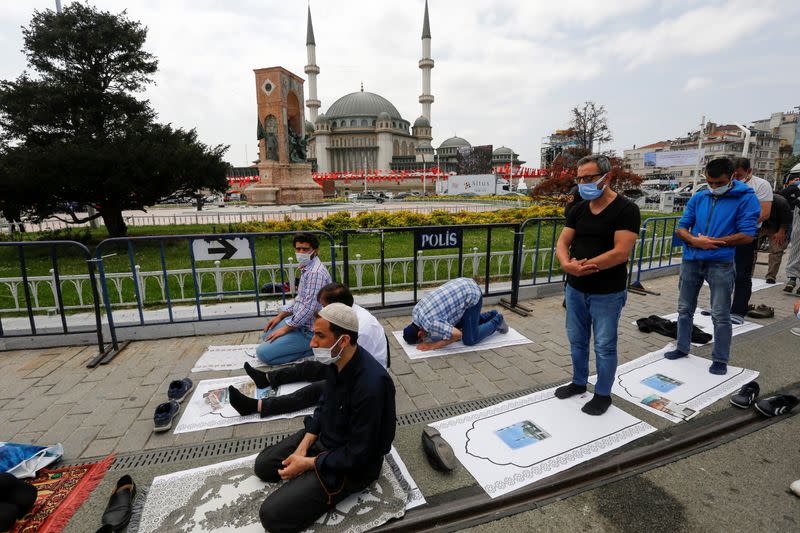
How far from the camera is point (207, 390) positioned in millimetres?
3961

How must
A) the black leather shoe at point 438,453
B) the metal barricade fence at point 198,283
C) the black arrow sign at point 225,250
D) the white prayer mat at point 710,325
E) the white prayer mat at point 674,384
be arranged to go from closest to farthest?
the black leather shoe at point 438,453
the white prayer mat at point 674,384
the metal barricade fence at point 198,283
the black arrow sign at point 225,250
the white prayer mat at point 710,325

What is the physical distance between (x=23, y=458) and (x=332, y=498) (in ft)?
7.63

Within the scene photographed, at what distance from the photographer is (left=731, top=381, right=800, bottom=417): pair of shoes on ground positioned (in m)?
3.36

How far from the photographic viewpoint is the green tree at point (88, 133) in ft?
36.2

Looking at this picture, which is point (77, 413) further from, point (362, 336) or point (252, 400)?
point (362, 336)

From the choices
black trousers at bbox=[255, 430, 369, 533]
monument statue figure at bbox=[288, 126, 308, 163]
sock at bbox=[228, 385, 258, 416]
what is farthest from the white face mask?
monument statue figure at bbox=[288, 126, 308, 163]

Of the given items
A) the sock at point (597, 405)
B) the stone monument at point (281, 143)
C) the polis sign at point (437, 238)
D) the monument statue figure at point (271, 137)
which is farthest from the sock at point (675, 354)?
the monument statue figure at point (271, 137)

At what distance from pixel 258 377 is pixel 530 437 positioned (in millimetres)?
2584

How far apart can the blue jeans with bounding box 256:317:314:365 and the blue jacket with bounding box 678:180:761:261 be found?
4.24 metres

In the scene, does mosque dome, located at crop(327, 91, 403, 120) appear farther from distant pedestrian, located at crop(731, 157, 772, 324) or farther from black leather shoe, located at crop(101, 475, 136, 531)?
black leather shoe, located at crop(101, 475, 136, 531)

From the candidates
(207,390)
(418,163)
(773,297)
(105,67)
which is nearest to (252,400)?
(207,390)

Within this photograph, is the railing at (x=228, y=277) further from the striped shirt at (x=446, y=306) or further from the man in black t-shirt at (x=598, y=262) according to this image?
the man in black t-shirt at (x=598, y=262)

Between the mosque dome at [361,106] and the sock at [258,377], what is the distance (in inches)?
3859

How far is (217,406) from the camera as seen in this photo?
3.67m
